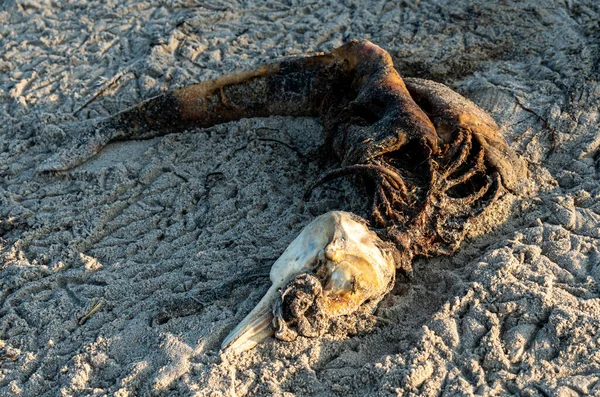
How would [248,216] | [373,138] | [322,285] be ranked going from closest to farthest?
[322,285] → [373,138] → [248,216]

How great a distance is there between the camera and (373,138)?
9.77 feet

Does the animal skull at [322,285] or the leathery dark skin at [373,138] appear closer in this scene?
the animal skull at [322,285]

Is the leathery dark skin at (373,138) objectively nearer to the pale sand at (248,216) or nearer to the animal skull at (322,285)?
the animal skull at (322,285)

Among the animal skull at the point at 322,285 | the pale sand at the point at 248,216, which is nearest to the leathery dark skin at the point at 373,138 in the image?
the animal skull at the point at 322,285

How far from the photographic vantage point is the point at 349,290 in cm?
247

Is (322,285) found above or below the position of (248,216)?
above

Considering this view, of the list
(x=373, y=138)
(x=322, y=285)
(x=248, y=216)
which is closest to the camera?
(x=322, y=285)

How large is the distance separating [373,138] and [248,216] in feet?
2.82

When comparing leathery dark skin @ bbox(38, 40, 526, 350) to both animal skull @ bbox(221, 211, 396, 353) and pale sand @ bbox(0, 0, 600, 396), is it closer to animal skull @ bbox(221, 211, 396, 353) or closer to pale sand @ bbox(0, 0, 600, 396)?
animal skull @ bbox(221, 211, 396, 353)

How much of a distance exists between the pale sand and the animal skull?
89 millimetres

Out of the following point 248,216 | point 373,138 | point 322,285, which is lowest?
point 248,216

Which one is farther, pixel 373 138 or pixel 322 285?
pixel 373 138

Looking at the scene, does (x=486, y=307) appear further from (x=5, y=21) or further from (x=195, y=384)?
(x=5, y=21)

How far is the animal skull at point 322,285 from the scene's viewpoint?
243cm
